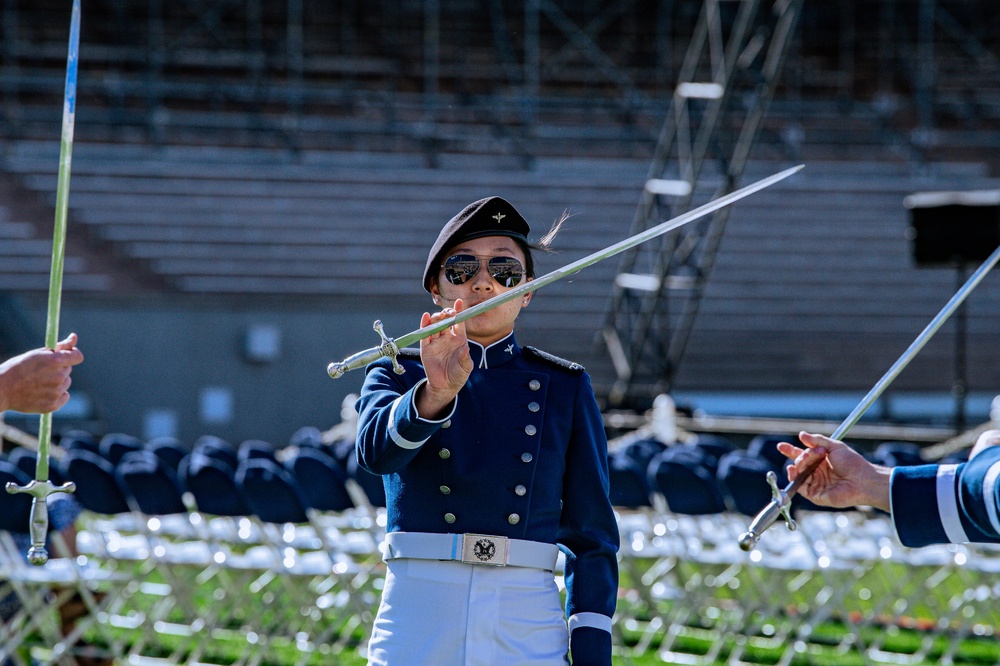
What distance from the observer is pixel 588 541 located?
221 centimetres

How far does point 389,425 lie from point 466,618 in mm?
326

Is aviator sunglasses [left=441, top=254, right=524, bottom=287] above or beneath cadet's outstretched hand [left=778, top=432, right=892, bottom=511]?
above

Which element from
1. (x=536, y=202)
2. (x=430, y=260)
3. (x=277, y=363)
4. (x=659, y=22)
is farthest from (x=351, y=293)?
(x=430, y=260)

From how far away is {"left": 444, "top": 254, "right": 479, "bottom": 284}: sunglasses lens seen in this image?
223 cm

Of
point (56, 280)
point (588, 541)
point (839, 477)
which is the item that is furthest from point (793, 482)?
point (56, 280)

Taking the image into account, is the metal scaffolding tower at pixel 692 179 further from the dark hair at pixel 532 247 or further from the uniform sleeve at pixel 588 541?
the uniform sleeve at pixel 588 541

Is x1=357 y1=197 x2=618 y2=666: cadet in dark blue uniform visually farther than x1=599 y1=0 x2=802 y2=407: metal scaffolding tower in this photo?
No

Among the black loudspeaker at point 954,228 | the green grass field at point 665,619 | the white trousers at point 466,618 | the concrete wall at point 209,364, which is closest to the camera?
the white trousers at point 466,618

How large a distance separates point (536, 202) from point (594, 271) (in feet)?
3.74

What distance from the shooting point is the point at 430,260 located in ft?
7.48

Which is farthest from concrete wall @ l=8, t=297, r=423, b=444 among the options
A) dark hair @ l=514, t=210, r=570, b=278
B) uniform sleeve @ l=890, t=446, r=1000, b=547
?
uniform sleeve @ l=890, t=446, r=1000, b=547

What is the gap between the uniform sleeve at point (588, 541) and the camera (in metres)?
2.16

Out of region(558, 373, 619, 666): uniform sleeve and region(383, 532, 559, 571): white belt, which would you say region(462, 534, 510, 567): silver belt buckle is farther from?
region(558, 373, 619, 666): uniform sleeve

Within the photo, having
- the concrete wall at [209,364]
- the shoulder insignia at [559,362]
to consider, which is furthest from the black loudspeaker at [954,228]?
the shoulder insignia at [559,362]
